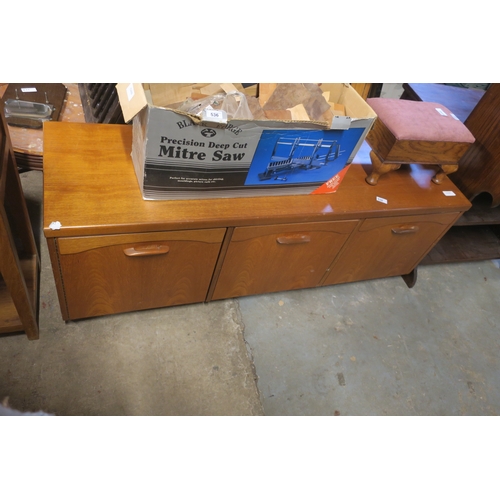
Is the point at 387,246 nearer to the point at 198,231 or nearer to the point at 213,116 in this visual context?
the point at 198,231

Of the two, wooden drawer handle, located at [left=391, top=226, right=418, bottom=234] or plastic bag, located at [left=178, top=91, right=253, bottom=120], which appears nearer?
plastic bag, located at [left=178, top=91, right=253, bottom=120]

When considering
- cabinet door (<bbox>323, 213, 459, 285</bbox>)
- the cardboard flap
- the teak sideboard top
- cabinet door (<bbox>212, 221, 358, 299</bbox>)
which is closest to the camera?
the cardboard flap

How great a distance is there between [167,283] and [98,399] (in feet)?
1.54

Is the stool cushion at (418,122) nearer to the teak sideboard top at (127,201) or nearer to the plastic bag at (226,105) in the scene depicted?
the teak sideboard top at (127,201)

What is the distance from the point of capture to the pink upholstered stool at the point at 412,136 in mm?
1333

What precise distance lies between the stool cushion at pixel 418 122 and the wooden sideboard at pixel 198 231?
→ 0.21 metres

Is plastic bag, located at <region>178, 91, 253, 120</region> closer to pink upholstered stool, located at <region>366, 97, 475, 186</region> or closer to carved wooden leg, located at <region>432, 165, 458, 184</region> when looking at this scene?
pink upholstered stool, located at <region>366, 97, 475, 186</region>

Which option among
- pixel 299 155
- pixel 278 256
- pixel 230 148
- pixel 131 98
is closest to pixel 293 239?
pixel 278 256

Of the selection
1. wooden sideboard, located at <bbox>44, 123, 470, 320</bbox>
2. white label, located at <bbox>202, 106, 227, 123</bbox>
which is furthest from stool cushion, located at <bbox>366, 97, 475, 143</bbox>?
white label, located at <bbox>202, 106, 227, 123</bbox>

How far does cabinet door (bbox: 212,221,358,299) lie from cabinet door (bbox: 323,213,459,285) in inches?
3.1

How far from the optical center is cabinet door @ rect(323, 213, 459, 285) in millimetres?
1481

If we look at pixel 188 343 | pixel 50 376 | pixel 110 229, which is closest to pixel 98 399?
pixel 50 376

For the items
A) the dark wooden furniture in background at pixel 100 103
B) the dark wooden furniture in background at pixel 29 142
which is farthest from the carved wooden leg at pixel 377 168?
the dark wooden furniture in background at pixel 29 142
